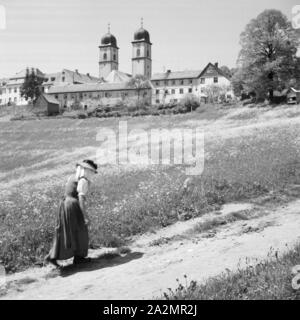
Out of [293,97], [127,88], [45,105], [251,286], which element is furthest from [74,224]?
[127,88]

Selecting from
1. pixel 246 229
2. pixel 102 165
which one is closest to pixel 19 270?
pixel 246 229

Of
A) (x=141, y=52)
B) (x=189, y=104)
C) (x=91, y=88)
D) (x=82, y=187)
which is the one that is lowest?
(x=82, y=187)

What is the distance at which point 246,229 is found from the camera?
13.1 metres

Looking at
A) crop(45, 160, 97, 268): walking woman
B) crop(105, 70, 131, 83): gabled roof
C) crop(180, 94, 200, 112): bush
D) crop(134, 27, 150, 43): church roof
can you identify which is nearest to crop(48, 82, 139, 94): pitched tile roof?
crop(105, 70, 131, 83): gabled roof

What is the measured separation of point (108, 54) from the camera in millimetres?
191750

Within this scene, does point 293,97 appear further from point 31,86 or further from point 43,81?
point 43,81

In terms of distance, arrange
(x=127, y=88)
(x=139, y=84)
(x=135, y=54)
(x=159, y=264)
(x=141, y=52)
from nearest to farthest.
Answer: (x=159, y=264)
(x=139, y=84)
(x=127, y=88)
(x=141, y=52)
(x=135, y=54)

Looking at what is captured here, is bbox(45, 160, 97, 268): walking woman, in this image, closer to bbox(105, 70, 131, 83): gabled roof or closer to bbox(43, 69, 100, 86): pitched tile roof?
bbox(105, 70, 131, 83): gabled roof

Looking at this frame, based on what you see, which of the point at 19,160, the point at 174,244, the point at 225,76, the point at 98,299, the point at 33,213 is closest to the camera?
the point at 98,299

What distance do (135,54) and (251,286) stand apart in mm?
180533

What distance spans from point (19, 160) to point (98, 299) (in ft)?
127

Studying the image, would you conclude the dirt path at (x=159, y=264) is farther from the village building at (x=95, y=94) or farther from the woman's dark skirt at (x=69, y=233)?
the village building at (x=95, y=94)

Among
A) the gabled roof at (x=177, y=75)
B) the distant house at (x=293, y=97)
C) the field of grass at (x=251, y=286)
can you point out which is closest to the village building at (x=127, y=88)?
the gabled roof at (x=177, y=75)
